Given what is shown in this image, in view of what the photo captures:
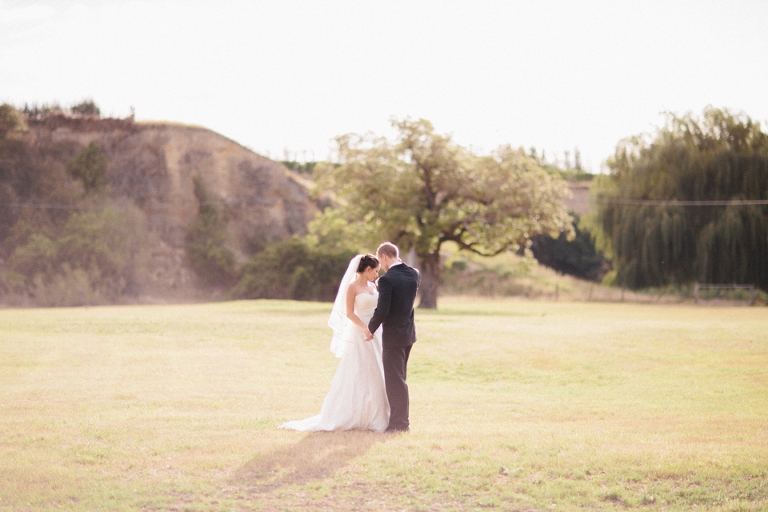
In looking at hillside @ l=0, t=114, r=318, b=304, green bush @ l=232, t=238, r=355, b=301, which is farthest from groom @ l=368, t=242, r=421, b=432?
hillside @ l=0, t=114, r=318, b=304

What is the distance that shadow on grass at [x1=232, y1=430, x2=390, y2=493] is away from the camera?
6422mm

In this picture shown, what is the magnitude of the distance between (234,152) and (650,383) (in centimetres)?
4782

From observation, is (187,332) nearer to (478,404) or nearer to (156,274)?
(478,404)

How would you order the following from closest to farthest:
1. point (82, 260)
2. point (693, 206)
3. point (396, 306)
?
point (396, 306) → point (693, 206) → point (82, 260)

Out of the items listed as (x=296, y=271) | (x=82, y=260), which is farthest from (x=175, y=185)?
(x=296, y=271)

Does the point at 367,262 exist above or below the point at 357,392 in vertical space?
above

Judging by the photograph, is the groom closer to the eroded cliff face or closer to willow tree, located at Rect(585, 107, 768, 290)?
willow tree, located at Rect(585, 107, 768, 290)

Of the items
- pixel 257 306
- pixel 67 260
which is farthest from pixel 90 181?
pixel 257 306

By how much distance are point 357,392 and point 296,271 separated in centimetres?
4133

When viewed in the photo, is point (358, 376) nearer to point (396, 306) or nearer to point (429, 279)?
point (396, 306)

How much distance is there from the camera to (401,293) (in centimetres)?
845

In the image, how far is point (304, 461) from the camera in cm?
701

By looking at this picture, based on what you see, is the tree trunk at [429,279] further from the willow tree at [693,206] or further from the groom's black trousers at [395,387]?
the groom's black trousers at [395,387]

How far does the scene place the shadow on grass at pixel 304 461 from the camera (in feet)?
21.1
